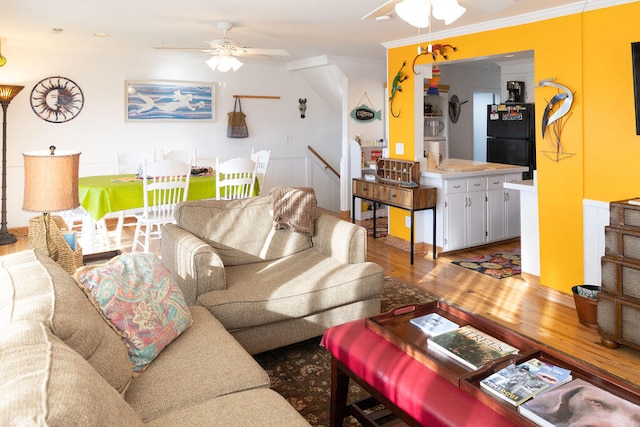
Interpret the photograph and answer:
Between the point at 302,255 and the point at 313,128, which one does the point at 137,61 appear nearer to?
the point at 313,128

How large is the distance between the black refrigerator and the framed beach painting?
4081mm

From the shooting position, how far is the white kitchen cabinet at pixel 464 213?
539 centimetres

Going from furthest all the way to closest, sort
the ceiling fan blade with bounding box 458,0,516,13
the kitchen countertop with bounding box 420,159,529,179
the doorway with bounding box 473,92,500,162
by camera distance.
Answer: the doorway with bounding box 473,92,500,162
the kitchen countertop with bounding box 420,159,529,179
the ceiling fan blade with bounding box 458,0,516,13

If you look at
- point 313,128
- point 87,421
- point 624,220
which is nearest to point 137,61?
point 313,128

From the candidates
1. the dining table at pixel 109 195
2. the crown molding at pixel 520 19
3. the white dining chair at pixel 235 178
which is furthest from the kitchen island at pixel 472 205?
the dining table at pixel 109 195

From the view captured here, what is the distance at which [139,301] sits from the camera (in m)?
2.08

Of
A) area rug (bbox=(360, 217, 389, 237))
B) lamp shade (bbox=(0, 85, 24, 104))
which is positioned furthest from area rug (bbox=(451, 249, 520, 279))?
lamp shade (bbox=(0, 85, 24, 104))

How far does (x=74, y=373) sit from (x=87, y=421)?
18cm

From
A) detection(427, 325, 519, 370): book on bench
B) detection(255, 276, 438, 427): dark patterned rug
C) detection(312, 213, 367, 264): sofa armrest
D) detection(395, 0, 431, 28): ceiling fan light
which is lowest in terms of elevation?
detection(255, 276, 438, 427): dark patterned rug

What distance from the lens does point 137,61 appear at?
Answer: 7000 mm

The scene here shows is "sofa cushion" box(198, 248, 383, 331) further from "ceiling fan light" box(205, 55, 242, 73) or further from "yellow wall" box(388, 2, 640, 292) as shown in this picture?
"ceiling fan light" box(205, 55, 242, 73)

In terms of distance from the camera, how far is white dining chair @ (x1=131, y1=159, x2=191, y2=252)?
15.3 ft

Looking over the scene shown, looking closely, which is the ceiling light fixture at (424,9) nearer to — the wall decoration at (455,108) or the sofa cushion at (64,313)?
the sofa cushion at (64,313)

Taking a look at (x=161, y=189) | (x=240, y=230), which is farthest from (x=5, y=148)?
(x=240, y=230)
